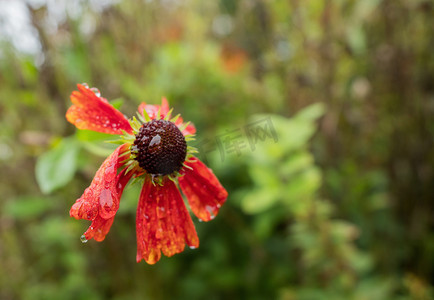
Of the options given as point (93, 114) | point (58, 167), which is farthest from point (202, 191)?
point (58, 167)

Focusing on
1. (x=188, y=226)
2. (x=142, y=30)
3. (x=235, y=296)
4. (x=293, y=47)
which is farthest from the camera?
(x=142, y=30)

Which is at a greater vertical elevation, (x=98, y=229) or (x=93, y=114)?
(x=93, y=114)

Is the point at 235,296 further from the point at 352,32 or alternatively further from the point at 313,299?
the point at 352,32

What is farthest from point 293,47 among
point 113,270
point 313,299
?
Result: point 113,270

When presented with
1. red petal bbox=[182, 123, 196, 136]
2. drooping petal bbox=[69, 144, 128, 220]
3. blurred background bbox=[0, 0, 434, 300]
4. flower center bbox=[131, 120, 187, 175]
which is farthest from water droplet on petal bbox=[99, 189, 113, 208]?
blurred background bbox=[0, 0, 434, 300]

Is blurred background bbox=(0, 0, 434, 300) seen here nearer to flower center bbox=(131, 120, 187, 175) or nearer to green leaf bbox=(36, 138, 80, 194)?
green leaf bbox=(36, 138, 80, 194)

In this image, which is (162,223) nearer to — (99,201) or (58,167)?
(99,201)
